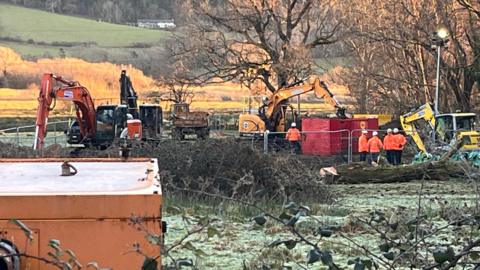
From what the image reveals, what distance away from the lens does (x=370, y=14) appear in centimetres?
3647

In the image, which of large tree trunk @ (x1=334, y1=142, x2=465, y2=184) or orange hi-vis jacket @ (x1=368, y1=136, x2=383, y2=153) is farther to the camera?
orange hi-vis jacket @ (x1=368, y1=136, x2=383, y2=153)

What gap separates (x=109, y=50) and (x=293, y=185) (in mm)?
62864

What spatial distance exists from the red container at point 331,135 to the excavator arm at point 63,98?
8188 mm

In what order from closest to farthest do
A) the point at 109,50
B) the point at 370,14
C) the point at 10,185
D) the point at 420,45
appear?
the point at 10,185, the point at 420,45, the point at 370,14, the point at 109,50

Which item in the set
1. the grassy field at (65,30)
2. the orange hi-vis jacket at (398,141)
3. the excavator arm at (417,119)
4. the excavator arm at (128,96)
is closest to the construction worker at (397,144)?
the orange hi-vis jacket at (398,141)

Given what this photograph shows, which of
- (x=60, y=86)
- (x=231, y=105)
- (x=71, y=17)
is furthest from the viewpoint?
(x=71, y=17)

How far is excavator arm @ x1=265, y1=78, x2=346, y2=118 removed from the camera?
32231 mm

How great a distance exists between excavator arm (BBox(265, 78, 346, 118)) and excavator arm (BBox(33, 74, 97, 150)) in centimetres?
910

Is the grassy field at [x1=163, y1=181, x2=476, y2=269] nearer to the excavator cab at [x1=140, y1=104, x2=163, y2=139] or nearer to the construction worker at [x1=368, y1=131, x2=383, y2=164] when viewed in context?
the construction worker at [x1=368, y1=131, x2=383, y2=164]

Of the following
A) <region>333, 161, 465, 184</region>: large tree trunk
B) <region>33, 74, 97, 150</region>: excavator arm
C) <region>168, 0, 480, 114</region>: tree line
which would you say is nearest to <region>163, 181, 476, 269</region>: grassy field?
<region>333, 161, 465, 184</region>: large tree trunk

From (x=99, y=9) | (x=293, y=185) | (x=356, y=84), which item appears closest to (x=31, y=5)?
(x=99, y=9)

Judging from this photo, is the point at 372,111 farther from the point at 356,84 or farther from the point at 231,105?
the point at 231,105

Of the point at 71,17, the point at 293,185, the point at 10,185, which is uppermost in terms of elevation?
the point at 71,17

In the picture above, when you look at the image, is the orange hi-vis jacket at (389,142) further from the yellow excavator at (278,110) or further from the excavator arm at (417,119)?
the yellow excavator at (278,110)
